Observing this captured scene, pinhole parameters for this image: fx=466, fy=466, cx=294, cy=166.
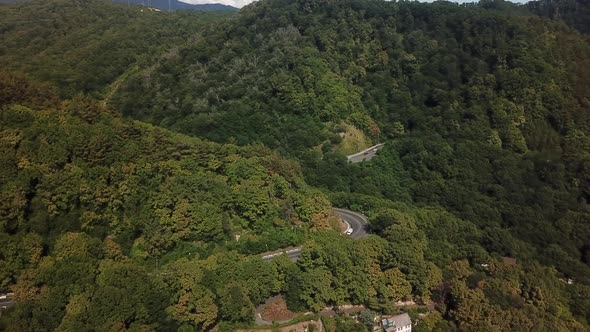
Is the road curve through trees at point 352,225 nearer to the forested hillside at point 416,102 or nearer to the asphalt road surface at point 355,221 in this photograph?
the asphalt road surface at point 355,221

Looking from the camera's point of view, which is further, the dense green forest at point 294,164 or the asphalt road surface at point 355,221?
the asphalt road surface at point 355,221

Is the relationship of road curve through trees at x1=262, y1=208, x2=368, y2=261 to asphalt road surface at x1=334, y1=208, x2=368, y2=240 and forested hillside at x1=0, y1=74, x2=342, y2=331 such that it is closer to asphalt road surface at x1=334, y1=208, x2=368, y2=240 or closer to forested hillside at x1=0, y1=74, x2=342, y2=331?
asphalt road surface at x1=334, y1=208, x2=368, y2=240

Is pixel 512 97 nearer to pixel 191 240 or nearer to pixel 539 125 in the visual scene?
pixel 539 125

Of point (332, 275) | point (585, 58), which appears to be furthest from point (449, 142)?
point (332, 275)

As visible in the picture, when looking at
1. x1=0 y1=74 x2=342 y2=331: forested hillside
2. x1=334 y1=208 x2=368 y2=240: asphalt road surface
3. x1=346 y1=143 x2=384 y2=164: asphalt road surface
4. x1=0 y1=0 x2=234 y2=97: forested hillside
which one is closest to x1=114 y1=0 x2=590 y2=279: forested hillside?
x1=346 y1=143 x2=384 y2=164: asphalt road surface

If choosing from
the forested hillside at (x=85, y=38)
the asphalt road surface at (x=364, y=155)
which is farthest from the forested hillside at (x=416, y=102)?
the forested hillside at (x=85, y=38)
